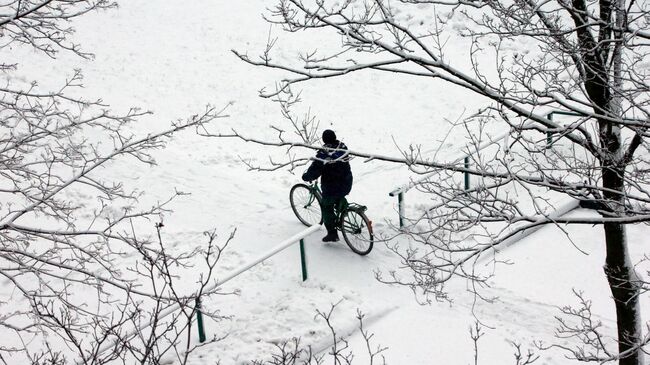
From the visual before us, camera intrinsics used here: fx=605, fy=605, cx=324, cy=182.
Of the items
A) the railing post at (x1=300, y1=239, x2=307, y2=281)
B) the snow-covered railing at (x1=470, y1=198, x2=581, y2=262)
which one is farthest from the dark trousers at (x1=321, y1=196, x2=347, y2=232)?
the snow-covered railing at (x1=470, y1=198, x2=581, y2=262)

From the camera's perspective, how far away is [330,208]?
8875 mm

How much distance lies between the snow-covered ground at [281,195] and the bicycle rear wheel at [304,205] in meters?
0.24

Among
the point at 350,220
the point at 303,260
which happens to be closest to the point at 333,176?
the point at 350,220

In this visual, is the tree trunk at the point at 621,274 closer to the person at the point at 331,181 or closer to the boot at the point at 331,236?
the person at the point at 331,181

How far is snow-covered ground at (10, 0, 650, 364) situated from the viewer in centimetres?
732

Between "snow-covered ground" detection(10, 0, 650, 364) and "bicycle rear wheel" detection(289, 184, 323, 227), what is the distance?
0.24m

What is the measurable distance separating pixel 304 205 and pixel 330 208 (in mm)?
1105

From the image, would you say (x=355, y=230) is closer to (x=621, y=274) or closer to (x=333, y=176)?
(x=333, y=176)

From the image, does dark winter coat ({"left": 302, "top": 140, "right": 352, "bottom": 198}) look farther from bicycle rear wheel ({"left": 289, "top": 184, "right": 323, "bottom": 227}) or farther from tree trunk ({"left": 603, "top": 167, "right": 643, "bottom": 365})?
tree trunk ({"left": 603, "top": 167, "right": 643, "bottom": 365})

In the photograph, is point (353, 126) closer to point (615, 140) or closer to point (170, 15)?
point (170, 15)

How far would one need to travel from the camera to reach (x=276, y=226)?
1004cm

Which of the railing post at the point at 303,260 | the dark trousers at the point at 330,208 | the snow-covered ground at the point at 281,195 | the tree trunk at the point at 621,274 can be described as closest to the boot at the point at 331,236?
the dark trousers at the point at 330,208

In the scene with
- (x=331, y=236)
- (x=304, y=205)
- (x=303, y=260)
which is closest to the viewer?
(x=303, y=260)

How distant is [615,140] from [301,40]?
1403cm
